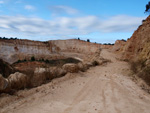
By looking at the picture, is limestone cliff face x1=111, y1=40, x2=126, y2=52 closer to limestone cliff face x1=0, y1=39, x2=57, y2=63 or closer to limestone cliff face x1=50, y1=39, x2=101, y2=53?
limestone cliff face x1=50, y1=39, x2=101, y2=53

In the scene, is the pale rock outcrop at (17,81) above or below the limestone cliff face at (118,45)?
below

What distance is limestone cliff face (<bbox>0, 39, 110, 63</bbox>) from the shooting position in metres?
39.6

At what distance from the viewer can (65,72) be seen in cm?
866

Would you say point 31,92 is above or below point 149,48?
below

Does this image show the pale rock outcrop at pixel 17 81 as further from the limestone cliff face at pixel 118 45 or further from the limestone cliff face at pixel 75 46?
the limestone cliff face at pixel 75 46

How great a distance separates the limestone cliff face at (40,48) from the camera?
3962cm

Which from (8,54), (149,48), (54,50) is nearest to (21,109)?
(149,48)

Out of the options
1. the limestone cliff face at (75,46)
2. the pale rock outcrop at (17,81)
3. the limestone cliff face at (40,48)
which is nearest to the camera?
the pale rock outcrop at (17,81)

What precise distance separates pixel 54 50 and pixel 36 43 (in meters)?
6.05

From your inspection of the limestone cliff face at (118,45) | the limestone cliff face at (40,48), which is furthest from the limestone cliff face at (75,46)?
the limestone cliff face at (118,45)

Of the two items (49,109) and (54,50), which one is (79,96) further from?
(54,50)

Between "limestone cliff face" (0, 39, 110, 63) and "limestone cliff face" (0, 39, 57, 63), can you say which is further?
"limestone cliff face" (0, 39, 110, 63)

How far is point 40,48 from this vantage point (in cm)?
4597

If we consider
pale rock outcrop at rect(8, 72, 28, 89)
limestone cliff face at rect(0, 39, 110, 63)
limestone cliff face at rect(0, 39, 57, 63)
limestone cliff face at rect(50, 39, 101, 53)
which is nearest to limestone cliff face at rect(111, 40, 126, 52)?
limestone cliff face at rect(0, 39, 110, 63)
